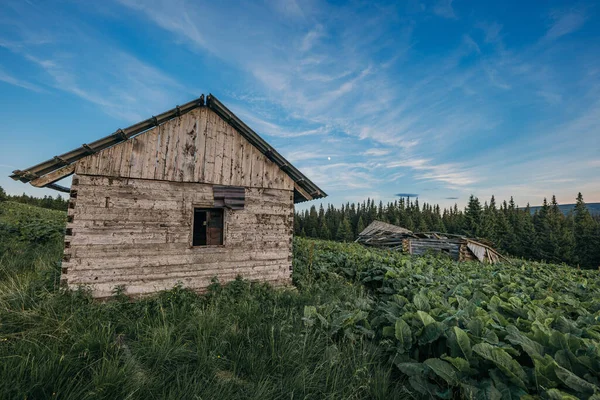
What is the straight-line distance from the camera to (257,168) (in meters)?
8.50

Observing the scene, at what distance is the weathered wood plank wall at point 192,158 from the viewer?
682 cm

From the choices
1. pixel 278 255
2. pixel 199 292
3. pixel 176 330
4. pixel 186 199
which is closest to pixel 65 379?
pixel 176 330

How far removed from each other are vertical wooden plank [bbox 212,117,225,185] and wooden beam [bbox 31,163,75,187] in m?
3.33

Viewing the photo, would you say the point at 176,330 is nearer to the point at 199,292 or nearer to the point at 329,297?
the point at 199,292

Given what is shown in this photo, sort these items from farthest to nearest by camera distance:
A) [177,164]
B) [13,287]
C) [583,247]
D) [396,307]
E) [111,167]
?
[583,247]
[177,164]
[111,167]
[13,287]
[396,307]

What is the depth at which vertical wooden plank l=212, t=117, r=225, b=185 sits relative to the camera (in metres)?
7.85

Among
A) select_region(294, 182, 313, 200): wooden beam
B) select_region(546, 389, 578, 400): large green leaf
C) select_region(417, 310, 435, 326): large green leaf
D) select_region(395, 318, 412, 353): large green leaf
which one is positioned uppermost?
select_region(294, 182, 313, 200): wooden beam

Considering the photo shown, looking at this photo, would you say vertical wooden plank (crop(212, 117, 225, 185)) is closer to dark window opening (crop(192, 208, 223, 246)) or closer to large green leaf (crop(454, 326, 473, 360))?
dark window opening (crop(192, 208, 223, 246))

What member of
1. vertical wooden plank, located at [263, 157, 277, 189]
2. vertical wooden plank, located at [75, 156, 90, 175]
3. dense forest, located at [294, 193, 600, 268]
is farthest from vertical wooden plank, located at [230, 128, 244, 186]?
dense forest, located at [294, 193, 600, 268]

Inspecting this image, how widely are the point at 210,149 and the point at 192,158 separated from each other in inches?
23.4

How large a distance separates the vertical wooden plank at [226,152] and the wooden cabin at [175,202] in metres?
0.03

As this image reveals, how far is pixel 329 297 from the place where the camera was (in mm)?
7059

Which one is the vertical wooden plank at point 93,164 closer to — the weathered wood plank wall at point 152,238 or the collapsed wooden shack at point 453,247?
the weathered wood plank wall at point 152,238

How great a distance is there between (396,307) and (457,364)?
7.12 feet
